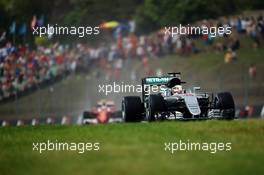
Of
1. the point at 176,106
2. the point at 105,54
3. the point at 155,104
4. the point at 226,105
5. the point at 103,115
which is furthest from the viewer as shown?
the point at 105,54

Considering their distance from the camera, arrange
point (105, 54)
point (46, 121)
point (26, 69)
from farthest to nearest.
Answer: point (105, 54) < point (26, 69) < point (46, 121)

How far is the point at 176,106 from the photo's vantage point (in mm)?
21406

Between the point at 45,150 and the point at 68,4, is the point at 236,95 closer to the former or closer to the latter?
the point at 68,4

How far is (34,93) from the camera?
141ft

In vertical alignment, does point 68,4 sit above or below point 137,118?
above

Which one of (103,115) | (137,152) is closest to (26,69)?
(103,115)

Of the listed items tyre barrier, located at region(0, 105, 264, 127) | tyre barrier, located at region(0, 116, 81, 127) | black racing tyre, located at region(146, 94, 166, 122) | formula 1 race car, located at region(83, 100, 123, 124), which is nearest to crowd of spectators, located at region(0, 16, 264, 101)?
tyre barrier, located at region(0, 116, 81, 127)

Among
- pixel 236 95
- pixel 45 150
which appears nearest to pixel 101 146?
pixel 45 150

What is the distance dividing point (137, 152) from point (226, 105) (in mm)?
8257

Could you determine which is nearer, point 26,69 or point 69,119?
point 69,119

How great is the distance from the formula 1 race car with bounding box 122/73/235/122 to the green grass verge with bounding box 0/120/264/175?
1.58m

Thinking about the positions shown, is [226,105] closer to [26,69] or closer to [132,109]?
[132,109]

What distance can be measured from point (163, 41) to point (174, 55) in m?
1.86

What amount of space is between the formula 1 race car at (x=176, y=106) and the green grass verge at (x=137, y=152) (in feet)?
5.20
